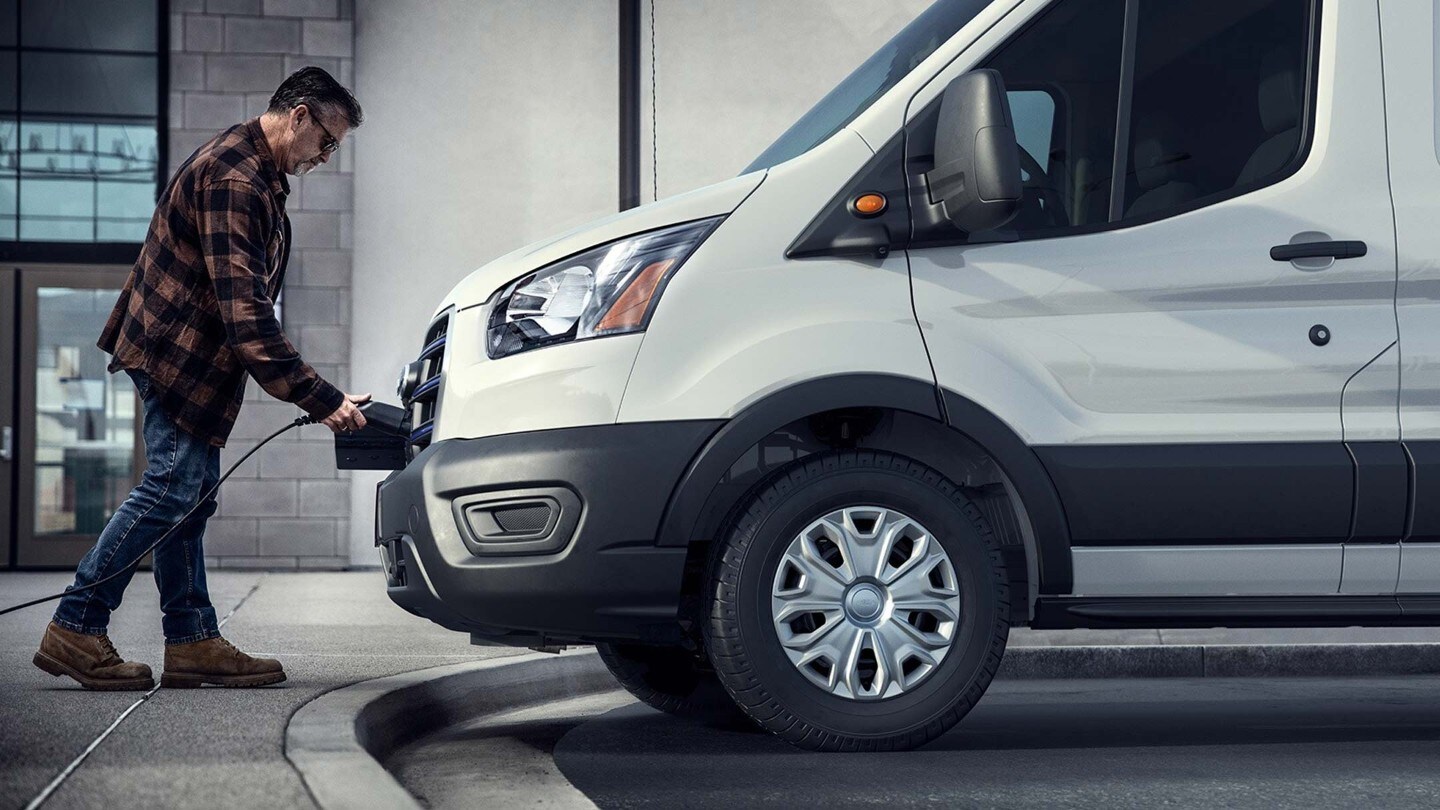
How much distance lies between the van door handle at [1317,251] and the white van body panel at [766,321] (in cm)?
99

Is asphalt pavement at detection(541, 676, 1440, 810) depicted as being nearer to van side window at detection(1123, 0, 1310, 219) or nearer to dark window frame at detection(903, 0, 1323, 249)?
dark window frame at detection(903, 0, 1323, 249)

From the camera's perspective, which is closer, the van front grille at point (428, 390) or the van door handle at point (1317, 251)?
the van door handle at point (1317, 251)

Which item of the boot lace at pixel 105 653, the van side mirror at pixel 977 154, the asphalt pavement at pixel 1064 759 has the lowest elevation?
the asphalt pavement at pixel 1064 759

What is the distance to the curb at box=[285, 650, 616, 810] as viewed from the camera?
309cm

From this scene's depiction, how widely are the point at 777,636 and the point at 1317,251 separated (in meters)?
1.72

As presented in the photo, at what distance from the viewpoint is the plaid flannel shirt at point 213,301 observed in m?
4.43

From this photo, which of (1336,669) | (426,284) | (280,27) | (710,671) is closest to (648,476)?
(710,671)

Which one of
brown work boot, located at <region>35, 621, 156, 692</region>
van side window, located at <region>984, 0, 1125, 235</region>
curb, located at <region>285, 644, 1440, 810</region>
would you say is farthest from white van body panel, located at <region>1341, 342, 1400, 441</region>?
brown work boot, located at <region>35, 621, 156, 692</region>

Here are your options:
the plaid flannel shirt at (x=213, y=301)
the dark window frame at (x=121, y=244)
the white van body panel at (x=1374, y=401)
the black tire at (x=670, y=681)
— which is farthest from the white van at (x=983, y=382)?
the dark window frame at (x=121, y=244)

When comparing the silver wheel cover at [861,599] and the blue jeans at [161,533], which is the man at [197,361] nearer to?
the blue jeans at [161,533]

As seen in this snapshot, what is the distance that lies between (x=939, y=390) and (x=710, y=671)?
147 cm

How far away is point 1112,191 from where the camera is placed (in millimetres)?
4094

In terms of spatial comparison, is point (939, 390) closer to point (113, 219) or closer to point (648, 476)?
point (648, 476)

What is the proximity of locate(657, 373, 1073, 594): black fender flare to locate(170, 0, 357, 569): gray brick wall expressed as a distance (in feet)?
25.9
